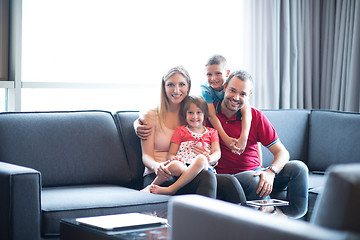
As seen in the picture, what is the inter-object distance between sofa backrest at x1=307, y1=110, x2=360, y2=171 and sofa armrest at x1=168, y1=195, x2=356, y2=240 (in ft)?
7.92

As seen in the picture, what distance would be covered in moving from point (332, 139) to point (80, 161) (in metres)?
1.87

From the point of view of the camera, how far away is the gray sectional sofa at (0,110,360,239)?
7.91 feet

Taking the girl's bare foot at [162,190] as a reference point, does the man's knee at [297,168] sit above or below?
above

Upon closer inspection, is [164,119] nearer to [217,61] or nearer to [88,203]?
[217,61]

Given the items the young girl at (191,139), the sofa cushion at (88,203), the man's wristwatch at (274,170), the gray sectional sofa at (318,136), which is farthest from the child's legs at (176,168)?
the gray sectional sofa at (318,136)

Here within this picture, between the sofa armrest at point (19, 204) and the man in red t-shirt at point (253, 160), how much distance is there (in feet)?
3.87

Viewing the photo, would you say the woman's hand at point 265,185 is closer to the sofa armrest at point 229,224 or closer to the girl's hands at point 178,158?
the girl's hands at point 178,158

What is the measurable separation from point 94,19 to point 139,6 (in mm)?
408

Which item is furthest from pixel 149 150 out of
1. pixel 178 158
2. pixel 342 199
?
pixel 342 199

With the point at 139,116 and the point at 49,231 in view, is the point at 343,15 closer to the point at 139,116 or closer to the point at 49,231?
the point at 139,116

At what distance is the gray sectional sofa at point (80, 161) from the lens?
7.91ft

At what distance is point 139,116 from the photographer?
10.9 feet

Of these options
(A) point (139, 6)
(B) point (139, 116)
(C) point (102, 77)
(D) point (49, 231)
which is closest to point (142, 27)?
(A) point (139, 6)

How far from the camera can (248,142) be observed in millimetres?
3254
